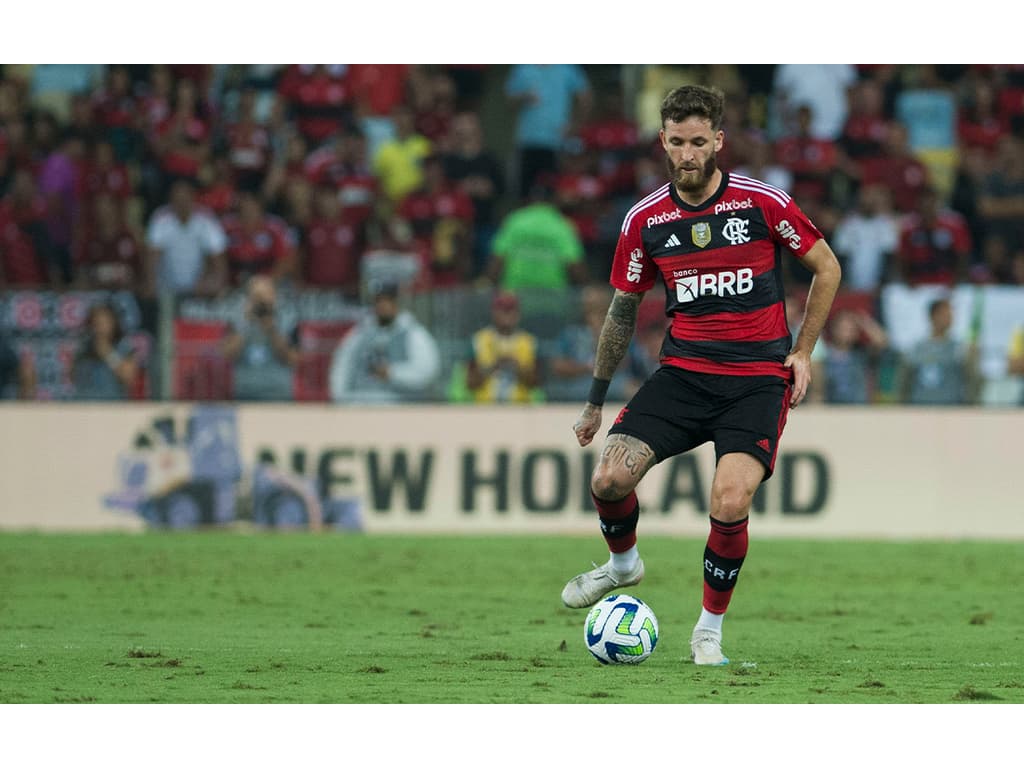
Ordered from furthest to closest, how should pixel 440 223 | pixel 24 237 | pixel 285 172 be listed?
pixel 285 172 → pixel 440 223 → pixel 24 237

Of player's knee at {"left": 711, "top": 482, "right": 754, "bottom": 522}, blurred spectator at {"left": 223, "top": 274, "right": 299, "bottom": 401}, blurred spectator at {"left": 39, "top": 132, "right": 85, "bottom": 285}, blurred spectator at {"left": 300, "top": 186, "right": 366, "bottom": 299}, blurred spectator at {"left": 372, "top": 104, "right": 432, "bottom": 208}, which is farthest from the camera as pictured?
blurred spectator at {"left": 372, "top": 104, "right": 432, "bottom": 208}

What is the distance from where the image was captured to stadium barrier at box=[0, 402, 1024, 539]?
16734mm

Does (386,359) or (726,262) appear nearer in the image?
(726,262)

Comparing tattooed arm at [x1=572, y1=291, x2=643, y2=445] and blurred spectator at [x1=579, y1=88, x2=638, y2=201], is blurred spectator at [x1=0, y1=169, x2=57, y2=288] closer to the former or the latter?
blurred spectator at [x1=579, y1=88, x2=638, y2=201]

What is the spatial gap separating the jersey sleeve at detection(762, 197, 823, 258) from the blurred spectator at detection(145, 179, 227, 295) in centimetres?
1111

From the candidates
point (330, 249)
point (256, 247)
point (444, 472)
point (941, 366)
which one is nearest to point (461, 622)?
point (444, 472)

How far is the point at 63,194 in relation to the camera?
1997 centimetres

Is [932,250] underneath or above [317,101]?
underneath

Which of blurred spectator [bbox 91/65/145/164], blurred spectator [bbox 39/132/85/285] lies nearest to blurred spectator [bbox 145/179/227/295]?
blurred spectator [bbox 39/132/85/285]

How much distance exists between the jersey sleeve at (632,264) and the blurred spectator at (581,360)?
25.7ft

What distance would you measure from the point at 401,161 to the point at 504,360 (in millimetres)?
4338

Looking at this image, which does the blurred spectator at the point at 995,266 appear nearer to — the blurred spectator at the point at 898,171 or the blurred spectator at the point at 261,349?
the blurred spectator at the point at 898,171

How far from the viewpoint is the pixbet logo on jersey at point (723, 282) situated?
855cm

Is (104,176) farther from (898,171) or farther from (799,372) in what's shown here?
(799,372)
